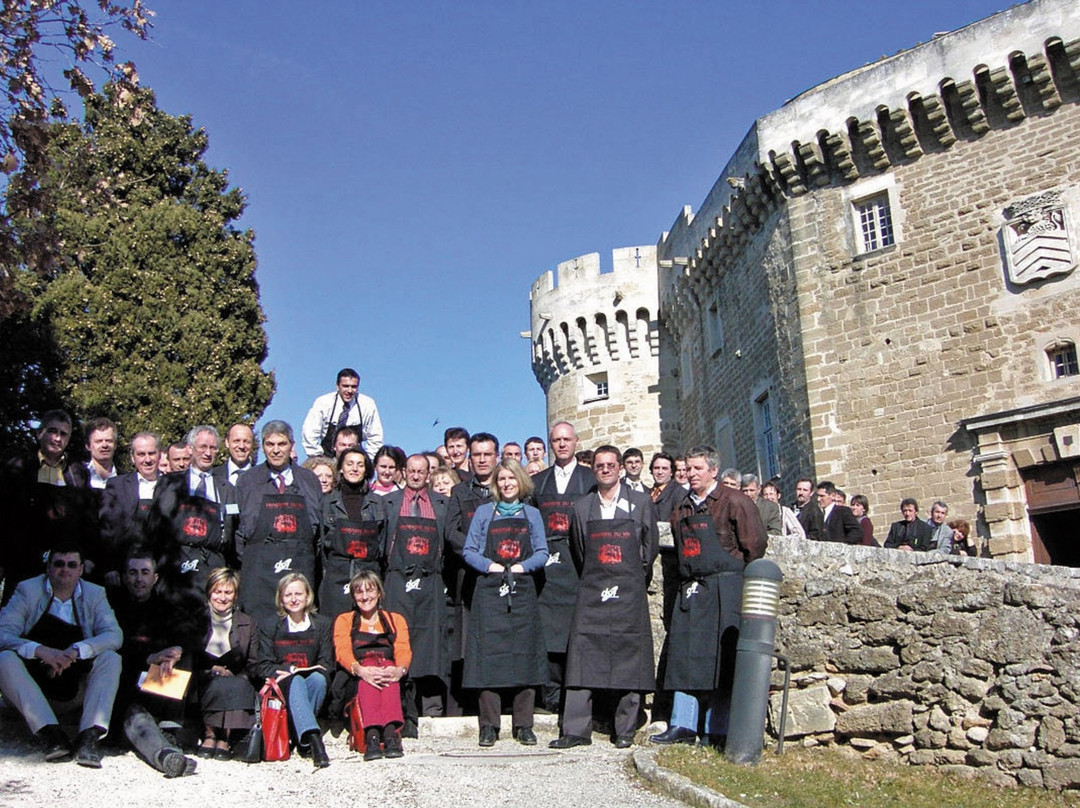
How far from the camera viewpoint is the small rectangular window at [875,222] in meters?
16.7

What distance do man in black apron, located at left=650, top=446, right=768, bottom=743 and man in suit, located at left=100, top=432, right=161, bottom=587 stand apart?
376cm

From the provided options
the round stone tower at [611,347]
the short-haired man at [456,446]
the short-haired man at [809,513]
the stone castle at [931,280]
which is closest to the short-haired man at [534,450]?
the short-haired man at [456,446]

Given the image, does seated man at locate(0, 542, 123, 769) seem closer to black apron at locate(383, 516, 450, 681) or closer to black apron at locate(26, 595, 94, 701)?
black apron at locate(26, 595, 94, 701)

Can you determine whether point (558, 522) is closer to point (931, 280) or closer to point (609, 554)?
point (609, 554)

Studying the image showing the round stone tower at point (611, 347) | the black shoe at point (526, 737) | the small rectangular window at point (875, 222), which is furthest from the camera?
the round stone tower at point (611, 347)

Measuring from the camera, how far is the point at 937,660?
282 inches

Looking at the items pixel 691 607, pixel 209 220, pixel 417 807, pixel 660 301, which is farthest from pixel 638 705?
pixel 660 301

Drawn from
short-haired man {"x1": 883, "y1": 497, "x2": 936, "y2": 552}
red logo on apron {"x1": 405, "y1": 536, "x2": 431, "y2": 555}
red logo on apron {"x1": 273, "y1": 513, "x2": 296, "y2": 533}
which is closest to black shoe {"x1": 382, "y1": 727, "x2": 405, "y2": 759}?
red logo on apron {"x1": 405, "y1": 536, "x2": 431, "y2": 555}

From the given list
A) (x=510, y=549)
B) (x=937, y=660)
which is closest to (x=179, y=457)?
(x=510, y=549)

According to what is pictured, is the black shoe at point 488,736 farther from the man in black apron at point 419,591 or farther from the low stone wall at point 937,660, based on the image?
the low stone wall at point 937,660

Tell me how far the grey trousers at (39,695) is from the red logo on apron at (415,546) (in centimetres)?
220

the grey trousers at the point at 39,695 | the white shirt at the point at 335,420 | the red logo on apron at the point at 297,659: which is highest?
the white shirt at the point at 335,420

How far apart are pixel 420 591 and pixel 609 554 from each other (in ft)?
4.60

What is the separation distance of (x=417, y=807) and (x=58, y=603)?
2.71 metres
